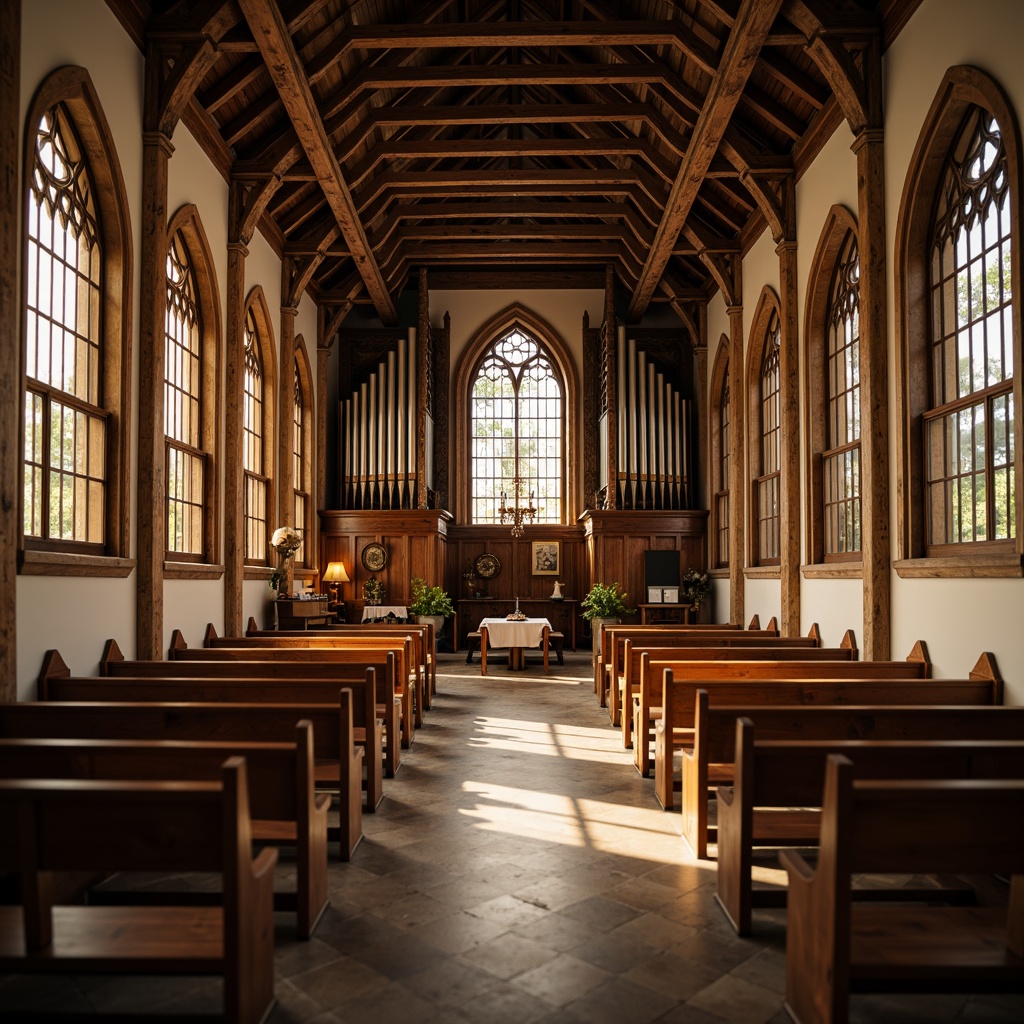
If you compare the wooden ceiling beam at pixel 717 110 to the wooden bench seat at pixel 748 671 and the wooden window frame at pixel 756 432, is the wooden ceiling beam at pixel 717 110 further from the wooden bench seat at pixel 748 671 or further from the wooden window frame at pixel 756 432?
the wooden bench seat at pixel 748 671

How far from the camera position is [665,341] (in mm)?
14711

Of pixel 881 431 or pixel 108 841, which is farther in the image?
pixel 881 431

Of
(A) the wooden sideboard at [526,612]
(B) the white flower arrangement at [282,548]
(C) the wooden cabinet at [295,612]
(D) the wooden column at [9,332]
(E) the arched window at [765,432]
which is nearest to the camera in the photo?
(D) the wooden column at [9,332]

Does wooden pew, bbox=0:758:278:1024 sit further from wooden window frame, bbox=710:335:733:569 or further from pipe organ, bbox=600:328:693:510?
pipe organ, bbox=600:328:693:510

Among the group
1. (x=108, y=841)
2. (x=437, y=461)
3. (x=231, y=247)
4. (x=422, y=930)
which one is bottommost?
(x=422, y=930)

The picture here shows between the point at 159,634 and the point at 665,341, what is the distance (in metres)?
10.2

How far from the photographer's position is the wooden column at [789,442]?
8.73m

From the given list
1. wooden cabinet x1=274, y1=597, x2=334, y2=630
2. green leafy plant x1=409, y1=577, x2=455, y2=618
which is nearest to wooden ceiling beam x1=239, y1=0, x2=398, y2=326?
wooden cabinet x1=274, y1=597, x2=334, y2=630

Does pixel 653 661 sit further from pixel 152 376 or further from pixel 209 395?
pixel 209 395

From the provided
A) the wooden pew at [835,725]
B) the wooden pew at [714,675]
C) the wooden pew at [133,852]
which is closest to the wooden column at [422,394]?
the wooden pew at [714,675]

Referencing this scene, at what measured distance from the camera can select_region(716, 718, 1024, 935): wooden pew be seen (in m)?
2.99

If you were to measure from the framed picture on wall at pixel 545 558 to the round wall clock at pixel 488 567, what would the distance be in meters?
0.58

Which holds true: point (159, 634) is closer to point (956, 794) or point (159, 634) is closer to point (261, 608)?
point (261, 608)

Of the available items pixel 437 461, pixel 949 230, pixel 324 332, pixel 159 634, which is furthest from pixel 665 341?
pixel 159 634
